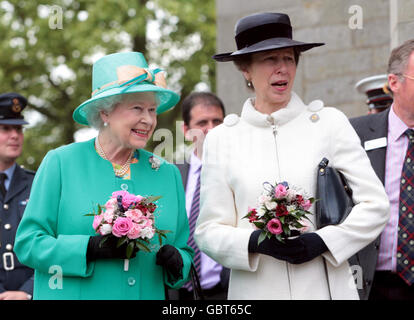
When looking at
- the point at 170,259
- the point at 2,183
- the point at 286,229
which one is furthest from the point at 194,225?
the point at 286,229

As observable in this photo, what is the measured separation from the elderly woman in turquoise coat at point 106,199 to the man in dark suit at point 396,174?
3.83ft

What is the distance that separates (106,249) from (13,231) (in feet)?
7.55

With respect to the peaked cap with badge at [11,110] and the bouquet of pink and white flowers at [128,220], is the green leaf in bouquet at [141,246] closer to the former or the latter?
the bouquet of pink and white flowers at [128,220]

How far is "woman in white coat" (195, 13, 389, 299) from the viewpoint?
11.1 ft

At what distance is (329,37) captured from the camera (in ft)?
27.0

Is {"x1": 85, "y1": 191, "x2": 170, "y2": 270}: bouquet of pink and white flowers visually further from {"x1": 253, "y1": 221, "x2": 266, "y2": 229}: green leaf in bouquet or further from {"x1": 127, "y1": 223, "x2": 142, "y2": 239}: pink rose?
{"x1": 253, "y1": 221, "x2": 266, "y2": 229}: green leaf in bouquet

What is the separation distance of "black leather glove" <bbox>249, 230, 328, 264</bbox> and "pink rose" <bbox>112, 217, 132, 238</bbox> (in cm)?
67

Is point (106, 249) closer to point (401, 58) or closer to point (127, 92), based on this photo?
point (127, 92)

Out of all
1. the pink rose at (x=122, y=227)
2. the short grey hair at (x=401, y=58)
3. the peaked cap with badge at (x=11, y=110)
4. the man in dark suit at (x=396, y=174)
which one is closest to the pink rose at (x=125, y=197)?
the pink rose at (x=122, y=227)

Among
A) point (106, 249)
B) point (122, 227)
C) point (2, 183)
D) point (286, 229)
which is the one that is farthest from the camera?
point (2, 183)

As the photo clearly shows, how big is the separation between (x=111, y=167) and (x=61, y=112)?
14.3 meters

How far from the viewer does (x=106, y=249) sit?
11.5 feet

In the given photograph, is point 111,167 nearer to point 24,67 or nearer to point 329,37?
point 329,37

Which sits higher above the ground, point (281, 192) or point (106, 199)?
point (106, 199)
